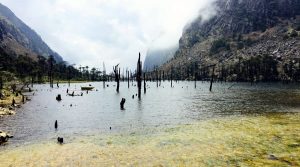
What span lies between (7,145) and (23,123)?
14948 mm

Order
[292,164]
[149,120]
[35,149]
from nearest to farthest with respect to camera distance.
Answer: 1. [292,164]
2. [35,149]
3. [149,120]

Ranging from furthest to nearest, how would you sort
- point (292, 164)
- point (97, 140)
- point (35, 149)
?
point (97, 140) → point (35, 149) → point (292, 164)

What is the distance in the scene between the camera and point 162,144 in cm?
3127

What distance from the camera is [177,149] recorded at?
95.0 feet

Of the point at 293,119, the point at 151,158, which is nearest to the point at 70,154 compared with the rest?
the point at 151,158

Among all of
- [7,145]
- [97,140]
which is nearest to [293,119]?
[97,140]

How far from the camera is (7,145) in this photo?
31891mm

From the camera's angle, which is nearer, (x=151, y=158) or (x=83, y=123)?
(x=151, y=158)

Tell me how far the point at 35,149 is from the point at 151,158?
12.3 metres

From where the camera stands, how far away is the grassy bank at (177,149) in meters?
25.1

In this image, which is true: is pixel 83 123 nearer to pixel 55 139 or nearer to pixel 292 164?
pixel 55 139

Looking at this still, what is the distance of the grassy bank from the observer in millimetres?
25062

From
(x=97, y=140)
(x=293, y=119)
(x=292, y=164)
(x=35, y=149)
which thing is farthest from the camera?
(x=293, y=119)

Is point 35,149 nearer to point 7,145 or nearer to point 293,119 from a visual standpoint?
point 7,145
